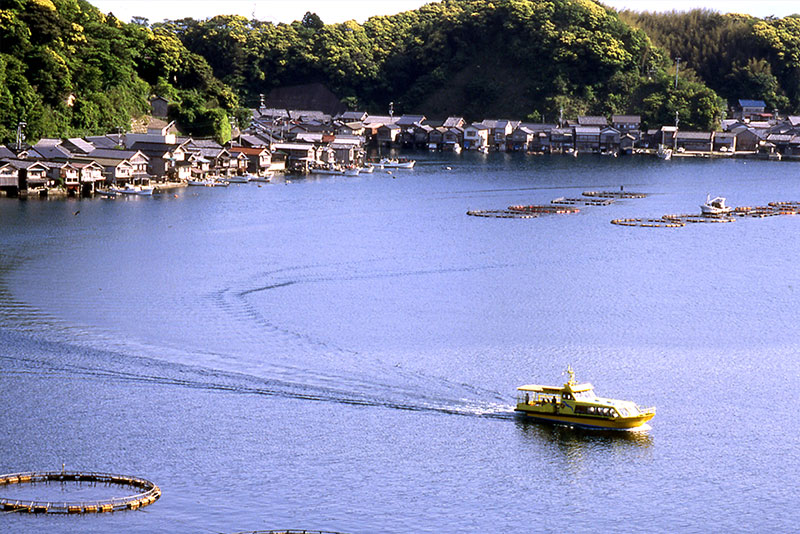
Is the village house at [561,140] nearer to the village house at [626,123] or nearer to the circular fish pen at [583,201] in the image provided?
the village house at [626,123]

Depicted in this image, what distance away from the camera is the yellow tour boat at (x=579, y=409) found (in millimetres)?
16328

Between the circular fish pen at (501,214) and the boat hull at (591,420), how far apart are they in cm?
2218

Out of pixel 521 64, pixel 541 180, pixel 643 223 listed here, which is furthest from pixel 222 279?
pixel 521 64

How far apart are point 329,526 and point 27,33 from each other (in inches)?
1413

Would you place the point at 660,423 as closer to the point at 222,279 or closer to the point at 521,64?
the point at 222,279

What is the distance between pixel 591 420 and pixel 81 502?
7652 millimetres

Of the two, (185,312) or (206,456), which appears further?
(185,312)

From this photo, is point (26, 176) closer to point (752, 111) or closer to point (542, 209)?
point (542, 209)

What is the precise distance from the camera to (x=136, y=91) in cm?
5147

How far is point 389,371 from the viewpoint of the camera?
18.5 meters

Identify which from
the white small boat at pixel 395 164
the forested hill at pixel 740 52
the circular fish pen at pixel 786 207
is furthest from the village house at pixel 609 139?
the circular fish pen at pixel 786 207

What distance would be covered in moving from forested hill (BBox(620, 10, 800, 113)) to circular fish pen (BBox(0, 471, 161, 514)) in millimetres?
68531

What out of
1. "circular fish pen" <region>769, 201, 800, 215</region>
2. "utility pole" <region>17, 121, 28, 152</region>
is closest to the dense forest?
"circular fish pen" <region>769, 201, 800, 215</region>

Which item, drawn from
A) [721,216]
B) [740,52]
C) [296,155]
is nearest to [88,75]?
[296,155]
